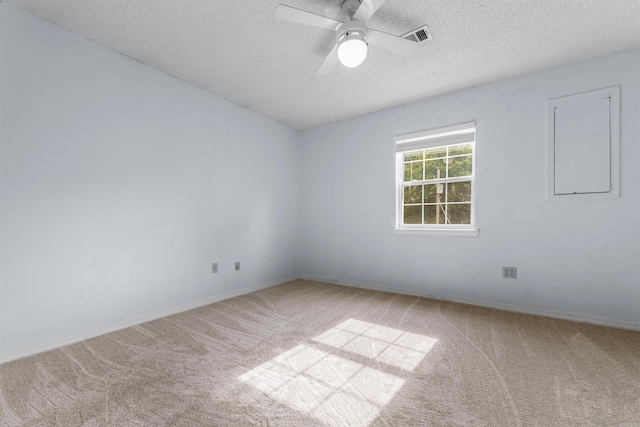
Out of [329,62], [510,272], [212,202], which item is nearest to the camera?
[329,62]

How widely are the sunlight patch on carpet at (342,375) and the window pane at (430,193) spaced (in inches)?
71.6

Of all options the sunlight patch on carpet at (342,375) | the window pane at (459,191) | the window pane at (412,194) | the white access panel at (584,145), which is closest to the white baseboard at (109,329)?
the sunlight patch on carpet at (342,375)

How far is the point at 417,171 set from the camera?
3572 mm

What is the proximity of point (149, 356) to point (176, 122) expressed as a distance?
2256 millimetres

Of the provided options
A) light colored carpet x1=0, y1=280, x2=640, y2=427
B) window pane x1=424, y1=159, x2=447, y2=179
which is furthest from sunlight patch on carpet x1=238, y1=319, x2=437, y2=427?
window pane x1=424, y1=159, x2=447, y2=179

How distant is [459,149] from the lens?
Answer: 3326mm

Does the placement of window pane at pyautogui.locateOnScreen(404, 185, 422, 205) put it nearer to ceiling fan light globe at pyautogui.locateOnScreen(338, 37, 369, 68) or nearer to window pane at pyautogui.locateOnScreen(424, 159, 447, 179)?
window pane at pyautogui.locateOnScreen(424, 159, 447, 179)

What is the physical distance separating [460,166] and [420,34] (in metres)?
1.68

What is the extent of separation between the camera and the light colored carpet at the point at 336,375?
4.45ft

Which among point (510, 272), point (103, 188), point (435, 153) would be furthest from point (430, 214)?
point (103, 188)

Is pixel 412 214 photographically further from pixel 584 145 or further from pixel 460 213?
pixel 584 145

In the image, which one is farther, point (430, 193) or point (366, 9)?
point (430, 193)

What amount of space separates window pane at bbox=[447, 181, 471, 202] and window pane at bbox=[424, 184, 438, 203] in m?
0.16

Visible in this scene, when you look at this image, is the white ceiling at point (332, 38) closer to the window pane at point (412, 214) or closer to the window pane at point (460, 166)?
the window pane at point (460, 166)
